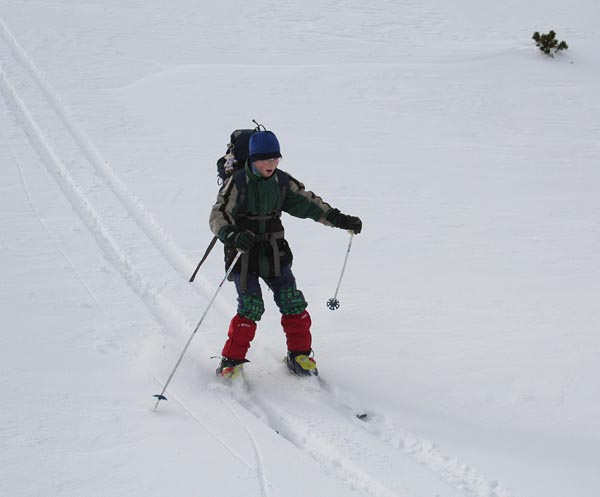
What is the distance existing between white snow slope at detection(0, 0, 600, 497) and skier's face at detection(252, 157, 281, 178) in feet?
4.87

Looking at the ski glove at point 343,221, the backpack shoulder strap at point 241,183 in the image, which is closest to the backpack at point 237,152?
the backpack shoulder strap at point 241,183

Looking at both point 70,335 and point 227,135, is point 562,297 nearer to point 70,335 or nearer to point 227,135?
point 70,335

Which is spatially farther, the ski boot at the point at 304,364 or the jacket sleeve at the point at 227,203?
the ski boot at the point at 304,364

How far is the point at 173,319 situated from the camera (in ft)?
18.2

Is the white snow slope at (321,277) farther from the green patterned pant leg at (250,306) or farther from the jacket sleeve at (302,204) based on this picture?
the jacket sleeve at (302,204)

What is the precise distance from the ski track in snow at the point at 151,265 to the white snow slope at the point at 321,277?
2 cm

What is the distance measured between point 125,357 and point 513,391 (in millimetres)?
2701

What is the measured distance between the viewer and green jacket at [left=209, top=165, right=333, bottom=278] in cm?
435

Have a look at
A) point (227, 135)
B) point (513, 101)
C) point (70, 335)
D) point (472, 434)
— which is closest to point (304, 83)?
point (227, 135)

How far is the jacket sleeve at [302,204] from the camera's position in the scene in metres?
4.55

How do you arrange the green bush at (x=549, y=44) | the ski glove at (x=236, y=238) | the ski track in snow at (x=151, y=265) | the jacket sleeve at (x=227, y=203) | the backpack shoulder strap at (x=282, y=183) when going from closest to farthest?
the ski track in snow at (x=151, y=265) → the ski glove at (x=236, y=238) → the jacket sleeve at (x=227, y=203) → the backpack shoulder strap at (x=282, y=183) → the green bush at (x=549, y=44)

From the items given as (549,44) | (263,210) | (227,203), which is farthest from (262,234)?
(549,44)

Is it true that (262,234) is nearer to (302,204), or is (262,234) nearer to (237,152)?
(302,204)

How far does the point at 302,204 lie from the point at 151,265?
92.4 inches
